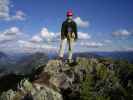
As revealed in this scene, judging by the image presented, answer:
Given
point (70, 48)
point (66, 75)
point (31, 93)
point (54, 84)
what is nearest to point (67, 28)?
point (70, 48)

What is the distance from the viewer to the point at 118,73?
899 inches

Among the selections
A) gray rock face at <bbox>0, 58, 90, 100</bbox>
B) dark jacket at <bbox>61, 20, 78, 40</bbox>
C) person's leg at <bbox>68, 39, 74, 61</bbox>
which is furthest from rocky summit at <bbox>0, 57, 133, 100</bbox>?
dark jacket at <bbox>61, 20, 78, 40</bbox>

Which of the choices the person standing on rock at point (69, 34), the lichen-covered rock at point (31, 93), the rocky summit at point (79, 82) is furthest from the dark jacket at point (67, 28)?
the lichen-covered rock at point (31, 93)

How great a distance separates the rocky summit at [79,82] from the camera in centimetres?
1952

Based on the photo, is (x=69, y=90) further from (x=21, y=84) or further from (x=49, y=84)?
(x=21, y=84)

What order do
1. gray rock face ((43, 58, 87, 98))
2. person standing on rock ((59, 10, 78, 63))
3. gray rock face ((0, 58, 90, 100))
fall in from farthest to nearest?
person standing on rock ((59, 10, 78, 63))
gray rock face ((43, 58, 87, 98))
gray rock face ((0, 58, 90, 100))

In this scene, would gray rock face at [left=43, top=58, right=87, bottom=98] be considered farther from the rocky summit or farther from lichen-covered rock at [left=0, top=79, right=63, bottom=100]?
lichen-covered rock at [left=0, top=79, right=63, bottom=100]

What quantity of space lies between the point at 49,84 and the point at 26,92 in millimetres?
2339

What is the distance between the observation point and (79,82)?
2220cm

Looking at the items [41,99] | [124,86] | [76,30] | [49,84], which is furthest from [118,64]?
[41,99]

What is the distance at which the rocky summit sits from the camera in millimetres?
19516

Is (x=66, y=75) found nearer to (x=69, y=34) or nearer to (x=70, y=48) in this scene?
(x=70, y=48)

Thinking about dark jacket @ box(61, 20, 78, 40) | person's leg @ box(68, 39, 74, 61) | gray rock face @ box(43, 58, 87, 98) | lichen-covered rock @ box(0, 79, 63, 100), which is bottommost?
lichen-covered rock @ box(0, 79, 63, 100)

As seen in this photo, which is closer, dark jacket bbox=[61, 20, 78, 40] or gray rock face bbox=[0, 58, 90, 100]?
gray rock face bbox=[0, 58, 90, 100]
